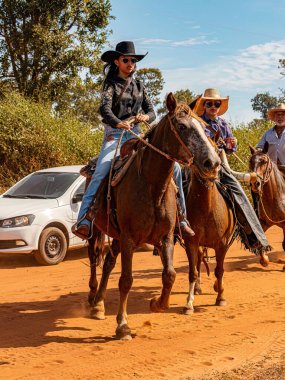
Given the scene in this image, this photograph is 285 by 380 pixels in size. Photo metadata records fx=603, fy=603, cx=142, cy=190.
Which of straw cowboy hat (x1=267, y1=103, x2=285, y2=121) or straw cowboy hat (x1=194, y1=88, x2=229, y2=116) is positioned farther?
straw cowboy hat (x1=267, y1=103, x2=285, y2=121)

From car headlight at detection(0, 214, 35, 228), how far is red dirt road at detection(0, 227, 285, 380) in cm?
97

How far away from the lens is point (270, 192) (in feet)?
36.7

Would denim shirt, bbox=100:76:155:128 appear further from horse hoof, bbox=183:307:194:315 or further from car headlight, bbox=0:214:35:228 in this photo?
car headlight, bbox=0:214:35:228

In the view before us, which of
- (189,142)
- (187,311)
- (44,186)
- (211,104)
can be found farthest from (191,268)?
(44,186)

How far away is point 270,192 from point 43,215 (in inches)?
178

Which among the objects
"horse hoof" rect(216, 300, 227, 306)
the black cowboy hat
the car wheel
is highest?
the black cowboy hat

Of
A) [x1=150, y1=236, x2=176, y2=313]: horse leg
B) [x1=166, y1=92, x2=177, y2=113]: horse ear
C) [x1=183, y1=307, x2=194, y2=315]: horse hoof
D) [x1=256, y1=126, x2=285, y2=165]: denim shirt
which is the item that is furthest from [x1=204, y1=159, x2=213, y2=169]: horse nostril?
[x1=256, y1=126, x2=285, y2=165]: denim shirt

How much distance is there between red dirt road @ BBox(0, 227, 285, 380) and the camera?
229 inches

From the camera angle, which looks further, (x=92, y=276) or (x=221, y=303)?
(x=92, y=276)

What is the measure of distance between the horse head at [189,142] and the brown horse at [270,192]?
4664 mm

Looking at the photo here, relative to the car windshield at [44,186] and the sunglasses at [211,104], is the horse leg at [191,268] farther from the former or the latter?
the car windshield at [44,186]

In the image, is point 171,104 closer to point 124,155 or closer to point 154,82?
point 124,155

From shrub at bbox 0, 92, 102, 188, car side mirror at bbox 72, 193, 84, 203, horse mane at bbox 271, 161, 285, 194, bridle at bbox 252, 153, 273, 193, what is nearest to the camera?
bridle at bbox 252, 153, 273, 193

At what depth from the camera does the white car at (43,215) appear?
11914 millimetres
